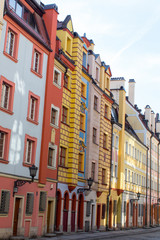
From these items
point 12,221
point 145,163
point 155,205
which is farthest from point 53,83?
point 155,205

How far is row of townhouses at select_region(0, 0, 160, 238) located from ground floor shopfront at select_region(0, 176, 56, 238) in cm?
6

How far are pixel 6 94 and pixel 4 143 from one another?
2.86 m

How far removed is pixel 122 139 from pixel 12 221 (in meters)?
25.4

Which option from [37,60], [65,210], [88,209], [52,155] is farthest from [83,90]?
[65,210]

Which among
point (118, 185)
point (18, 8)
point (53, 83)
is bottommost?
point (118, 185)

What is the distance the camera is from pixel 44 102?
2714 centimetres

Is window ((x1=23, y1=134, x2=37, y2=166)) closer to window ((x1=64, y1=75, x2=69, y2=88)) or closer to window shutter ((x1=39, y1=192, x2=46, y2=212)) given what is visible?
window shutter ((x1=39, y1=192, x2=46, y2=212))

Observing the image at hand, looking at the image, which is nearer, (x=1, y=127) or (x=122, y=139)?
(x=1, y=127)

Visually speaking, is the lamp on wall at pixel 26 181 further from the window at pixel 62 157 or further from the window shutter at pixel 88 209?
the window shutter at pixel 88 209

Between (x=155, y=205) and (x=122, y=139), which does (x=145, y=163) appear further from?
(x=122, y=139)

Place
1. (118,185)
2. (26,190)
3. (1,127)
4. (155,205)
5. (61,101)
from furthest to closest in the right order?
(155,205) < (118,185) < (61,101) < (26,190) < (1,127)

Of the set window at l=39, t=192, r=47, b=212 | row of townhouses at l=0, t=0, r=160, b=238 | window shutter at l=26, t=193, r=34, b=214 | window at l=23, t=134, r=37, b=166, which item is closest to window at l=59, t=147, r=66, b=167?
row of townhouses at l=0, t=0, r=160, b=238

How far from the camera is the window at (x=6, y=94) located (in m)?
22.1

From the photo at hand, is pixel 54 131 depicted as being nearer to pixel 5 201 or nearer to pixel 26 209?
pixel 26 209
